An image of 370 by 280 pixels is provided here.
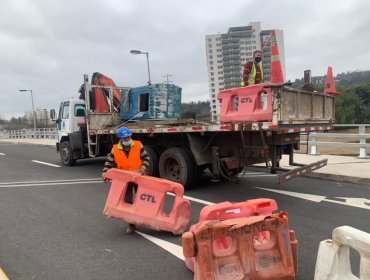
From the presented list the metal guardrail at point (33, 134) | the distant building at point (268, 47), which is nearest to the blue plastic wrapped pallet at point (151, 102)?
the distant building at point (268, 47)

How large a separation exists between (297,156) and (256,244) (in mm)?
10092

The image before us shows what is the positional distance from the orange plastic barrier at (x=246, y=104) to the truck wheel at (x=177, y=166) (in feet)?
4.34

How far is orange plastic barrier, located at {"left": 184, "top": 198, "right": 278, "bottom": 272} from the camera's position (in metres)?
4.06

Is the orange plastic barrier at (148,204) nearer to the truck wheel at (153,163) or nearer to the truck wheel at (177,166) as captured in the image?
the truck wheel at (177,166)

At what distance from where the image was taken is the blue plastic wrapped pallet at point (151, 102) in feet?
37.8

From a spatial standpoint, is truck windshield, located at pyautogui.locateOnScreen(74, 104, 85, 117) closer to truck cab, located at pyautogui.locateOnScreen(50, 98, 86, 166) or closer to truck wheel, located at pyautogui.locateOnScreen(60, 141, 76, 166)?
truck cab, located at pyautogui.locateOnScreen(50, 98, 86, 166)

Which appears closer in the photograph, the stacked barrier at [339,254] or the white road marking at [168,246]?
the stacked barrier at [339,254]

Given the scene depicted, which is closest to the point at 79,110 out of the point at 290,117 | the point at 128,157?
the point at 128,157

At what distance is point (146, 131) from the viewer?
9.42 m

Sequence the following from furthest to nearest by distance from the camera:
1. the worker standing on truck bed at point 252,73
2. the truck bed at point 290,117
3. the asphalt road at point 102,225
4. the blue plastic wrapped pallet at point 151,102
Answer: the blue plastic wrapped pallet at point 151,102
the worker standing on truck bed at point 252,73
the truck bed at point 290,117
the asphalt road at point 102,225

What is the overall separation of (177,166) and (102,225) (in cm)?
318

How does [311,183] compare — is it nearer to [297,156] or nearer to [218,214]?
[297,156]

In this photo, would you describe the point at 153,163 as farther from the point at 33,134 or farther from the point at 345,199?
the point at 33,134

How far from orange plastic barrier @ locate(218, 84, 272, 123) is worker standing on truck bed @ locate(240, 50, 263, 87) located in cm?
94
